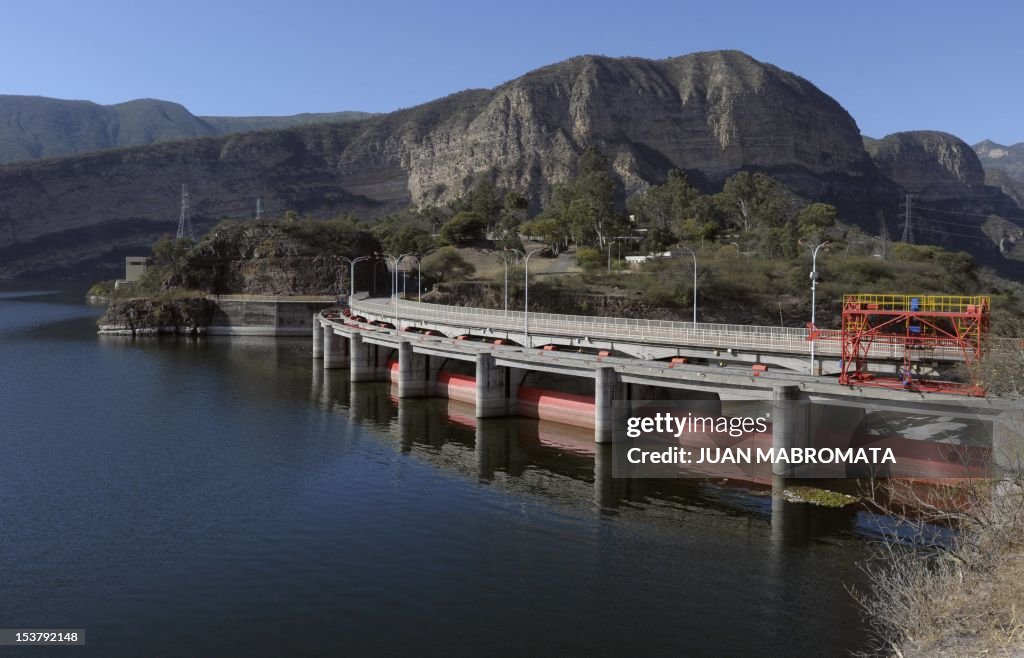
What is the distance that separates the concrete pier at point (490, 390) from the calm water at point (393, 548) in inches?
75.5

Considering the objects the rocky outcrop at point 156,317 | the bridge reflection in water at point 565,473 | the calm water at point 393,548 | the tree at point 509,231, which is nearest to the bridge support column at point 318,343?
the bridge reflection in water at point 565,473

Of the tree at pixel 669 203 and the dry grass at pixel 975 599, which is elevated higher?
the tree at pixel 669 203

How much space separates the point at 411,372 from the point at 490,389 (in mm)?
12575

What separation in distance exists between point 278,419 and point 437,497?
27878 mm

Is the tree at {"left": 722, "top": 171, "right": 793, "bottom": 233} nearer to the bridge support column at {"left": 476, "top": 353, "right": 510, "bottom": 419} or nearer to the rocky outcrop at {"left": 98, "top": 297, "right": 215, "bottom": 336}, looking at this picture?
the rocky outcrop at {"left": 98, "top": 297, "right": 215, "bottom": 336}

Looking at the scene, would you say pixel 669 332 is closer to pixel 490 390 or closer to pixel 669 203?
pixel 490 390

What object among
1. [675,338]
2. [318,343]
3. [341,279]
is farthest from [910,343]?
[341,279]

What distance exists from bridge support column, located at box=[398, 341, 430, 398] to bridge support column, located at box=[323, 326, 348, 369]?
25.7 m

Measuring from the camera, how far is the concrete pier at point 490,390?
63.7 meters

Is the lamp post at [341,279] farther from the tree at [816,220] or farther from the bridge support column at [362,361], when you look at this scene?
the tree at [816,220]

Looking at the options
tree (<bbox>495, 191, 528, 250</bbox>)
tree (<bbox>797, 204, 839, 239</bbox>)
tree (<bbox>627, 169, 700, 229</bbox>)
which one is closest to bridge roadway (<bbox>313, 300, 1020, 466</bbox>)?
tree (<bbox>495, 191, 528, 250</bbox>)

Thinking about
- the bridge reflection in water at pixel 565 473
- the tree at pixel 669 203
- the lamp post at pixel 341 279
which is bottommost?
the bridge reflection in water at pixel 565 473

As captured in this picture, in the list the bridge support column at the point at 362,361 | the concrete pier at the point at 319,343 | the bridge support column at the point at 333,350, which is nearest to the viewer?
the bridge support column at the point at 362,361

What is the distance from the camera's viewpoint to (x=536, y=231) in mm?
175750
